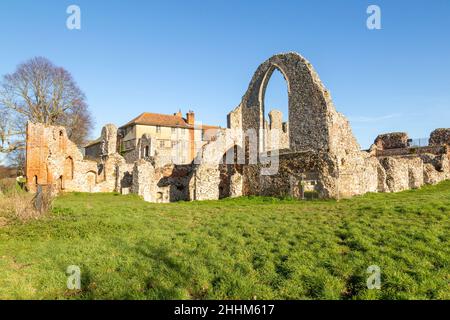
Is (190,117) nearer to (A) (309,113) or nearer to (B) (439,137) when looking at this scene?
(B) (439,137)

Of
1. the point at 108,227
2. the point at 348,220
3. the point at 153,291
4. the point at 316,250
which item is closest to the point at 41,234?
the point at 108,227

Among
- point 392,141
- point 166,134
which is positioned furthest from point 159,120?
point 392,141

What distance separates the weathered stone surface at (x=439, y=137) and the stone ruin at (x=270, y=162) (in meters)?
0.07

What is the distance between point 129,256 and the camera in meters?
7.06

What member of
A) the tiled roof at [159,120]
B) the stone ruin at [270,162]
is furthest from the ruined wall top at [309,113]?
the tiled roof at [159,120]

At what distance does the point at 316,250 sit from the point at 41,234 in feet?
23.3

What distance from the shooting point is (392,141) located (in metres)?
29.0

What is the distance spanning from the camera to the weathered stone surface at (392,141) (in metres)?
28.5

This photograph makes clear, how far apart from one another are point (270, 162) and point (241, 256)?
1092cm

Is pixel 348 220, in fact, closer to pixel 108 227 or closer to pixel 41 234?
pixel 108 227

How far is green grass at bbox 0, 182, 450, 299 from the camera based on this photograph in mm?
5348

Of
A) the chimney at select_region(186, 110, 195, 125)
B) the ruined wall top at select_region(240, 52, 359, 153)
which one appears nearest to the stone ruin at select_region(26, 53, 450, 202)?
the ruined wall top at select_region(240, 52, 359, 153)

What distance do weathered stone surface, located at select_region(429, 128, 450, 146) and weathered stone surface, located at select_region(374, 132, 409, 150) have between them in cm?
202
